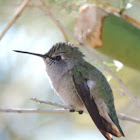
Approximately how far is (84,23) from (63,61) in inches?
16.3

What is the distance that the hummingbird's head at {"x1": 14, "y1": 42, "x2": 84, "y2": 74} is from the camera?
10.3ft

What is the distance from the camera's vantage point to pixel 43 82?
19.0ft

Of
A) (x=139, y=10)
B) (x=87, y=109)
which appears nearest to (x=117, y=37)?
(x=87, y=109)

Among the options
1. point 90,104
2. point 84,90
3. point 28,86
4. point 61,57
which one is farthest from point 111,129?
point 28,86

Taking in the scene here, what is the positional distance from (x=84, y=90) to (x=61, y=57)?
468 millimetres

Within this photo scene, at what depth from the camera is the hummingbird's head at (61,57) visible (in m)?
3.15

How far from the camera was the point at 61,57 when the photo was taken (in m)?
3.28

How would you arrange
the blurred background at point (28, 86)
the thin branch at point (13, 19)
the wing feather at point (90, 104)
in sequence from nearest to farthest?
the wing feather at point (90, 104)
the thin branch at point (13, 19)
the blurred background at point (28, 86)

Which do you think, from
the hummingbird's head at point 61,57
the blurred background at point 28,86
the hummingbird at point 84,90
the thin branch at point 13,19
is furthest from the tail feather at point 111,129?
the blurred background at point 28,86

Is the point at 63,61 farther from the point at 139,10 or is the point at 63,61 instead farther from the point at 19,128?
the point at 19,128

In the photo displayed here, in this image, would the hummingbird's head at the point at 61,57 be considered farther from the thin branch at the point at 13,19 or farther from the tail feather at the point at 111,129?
the tail feather at the point at 111,129

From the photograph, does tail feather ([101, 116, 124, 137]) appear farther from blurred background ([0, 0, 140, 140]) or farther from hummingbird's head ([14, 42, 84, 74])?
blurred background ([0, 0, 140, 140])

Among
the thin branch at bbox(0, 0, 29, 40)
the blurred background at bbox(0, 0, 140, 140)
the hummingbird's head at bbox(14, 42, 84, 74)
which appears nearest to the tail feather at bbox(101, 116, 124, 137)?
the hummingbird's head at bbox(14, 42, 84, 74)

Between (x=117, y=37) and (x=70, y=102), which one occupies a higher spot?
(x=117, y=37)
